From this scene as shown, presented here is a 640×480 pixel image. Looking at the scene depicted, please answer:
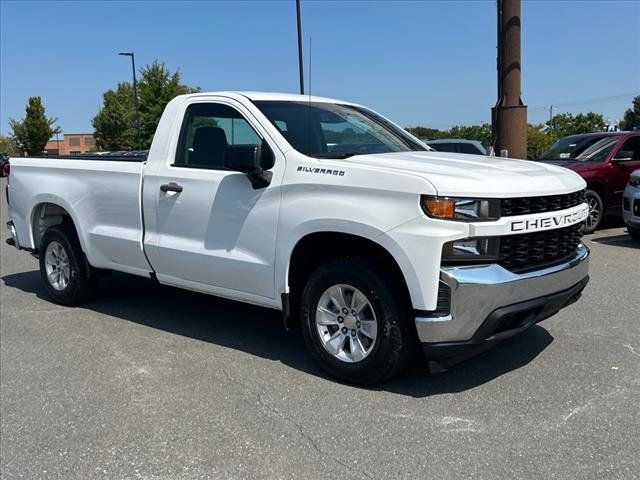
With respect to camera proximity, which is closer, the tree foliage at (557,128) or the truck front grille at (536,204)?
the truck front grille at (536,204)

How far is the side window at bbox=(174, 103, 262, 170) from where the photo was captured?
506 centimetres

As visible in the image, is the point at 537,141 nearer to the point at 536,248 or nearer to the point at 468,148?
the point at 468,148

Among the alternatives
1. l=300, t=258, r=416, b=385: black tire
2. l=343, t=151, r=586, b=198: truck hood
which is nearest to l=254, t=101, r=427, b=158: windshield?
l=343, t=151, r=586, b=198: truck hood

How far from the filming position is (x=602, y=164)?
10844mm

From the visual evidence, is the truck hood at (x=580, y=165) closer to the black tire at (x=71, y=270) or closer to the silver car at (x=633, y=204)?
the silver car at (x=633, y=204)

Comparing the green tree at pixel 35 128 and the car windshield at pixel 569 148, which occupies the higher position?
the green tree at pixel 35 128

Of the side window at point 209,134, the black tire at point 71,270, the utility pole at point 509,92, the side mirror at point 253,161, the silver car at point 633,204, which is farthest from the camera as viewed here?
the utility pole at point 509,92

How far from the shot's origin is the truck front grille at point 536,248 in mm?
3896

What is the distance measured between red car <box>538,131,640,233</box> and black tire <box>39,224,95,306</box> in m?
7.97

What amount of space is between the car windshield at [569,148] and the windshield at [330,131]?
7.00 metres

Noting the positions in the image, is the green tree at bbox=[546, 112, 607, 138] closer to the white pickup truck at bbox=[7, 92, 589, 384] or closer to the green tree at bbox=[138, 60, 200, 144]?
the green tree at bbox=[138, 60, 200, 144]

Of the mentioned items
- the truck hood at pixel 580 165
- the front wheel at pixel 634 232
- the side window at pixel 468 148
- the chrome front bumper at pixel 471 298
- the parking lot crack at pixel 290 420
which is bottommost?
the parking lot crack at pixel 290 420

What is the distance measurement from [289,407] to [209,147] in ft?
7.54

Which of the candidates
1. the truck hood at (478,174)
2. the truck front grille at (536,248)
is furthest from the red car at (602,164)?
the truck front grille at (536,248)
